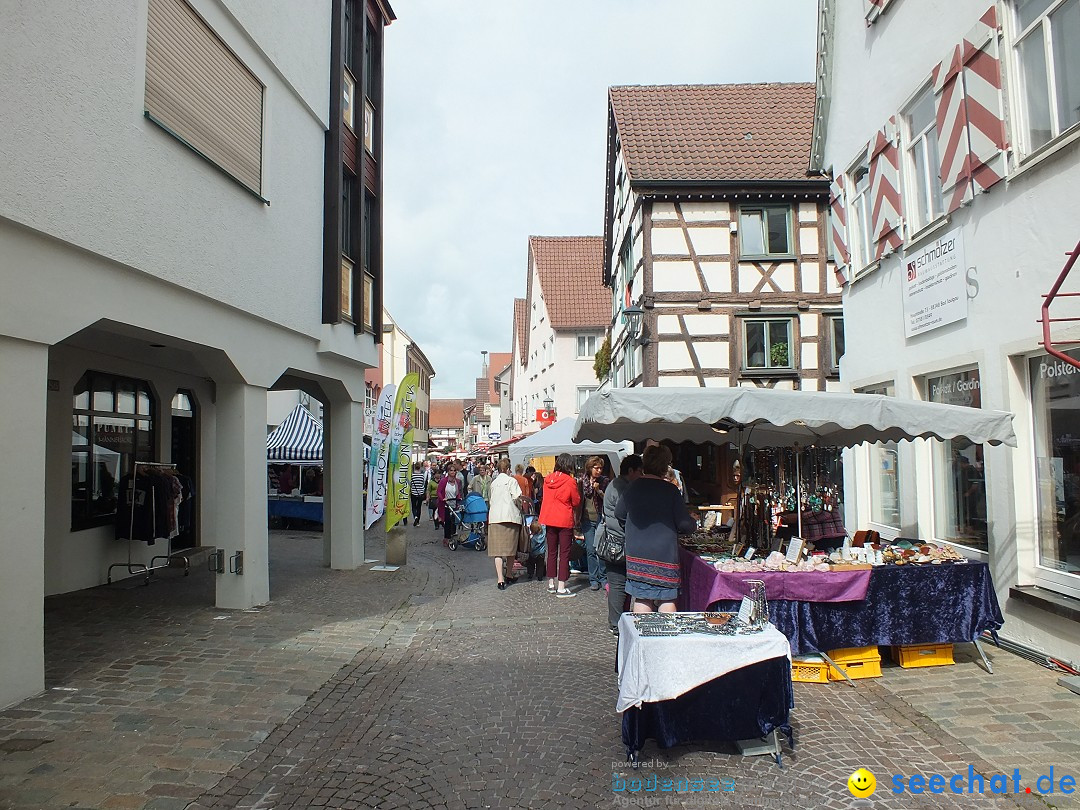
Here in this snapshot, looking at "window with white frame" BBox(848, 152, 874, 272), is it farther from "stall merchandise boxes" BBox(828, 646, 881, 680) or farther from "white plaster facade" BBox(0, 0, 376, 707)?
"white plaster facade" BBox(0, 0, 376, 707)

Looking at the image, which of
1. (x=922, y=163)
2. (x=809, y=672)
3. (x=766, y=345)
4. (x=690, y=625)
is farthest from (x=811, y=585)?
(x=766, y=345)

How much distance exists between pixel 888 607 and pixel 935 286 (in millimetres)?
3611

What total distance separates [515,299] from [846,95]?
39520mm

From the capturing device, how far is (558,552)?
33.1 feet

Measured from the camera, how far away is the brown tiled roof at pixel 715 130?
17.8 meters

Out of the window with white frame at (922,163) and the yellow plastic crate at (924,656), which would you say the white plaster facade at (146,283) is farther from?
the window with white frame at (922,163)

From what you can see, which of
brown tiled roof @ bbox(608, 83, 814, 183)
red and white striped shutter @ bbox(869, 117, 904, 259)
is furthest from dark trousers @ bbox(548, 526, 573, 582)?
brown tiled roof @ bbox(608, 83, 814, 183)

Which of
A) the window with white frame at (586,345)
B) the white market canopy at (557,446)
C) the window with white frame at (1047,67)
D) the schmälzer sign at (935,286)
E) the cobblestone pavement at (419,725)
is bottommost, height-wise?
the cobblestone pavement at (419,725)

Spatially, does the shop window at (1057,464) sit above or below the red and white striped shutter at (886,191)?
below

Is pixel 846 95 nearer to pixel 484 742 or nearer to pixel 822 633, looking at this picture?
pixel 822 633

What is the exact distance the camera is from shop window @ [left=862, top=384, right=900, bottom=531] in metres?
9.50

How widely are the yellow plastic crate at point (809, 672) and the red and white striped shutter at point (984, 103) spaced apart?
443 centimetres

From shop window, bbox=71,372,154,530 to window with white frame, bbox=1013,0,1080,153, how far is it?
10649 mm


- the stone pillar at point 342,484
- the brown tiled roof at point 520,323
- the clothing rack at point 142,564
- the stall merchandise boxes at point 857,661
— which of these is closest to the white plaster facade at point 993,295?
the stall merchandise boxes at point 857,661
